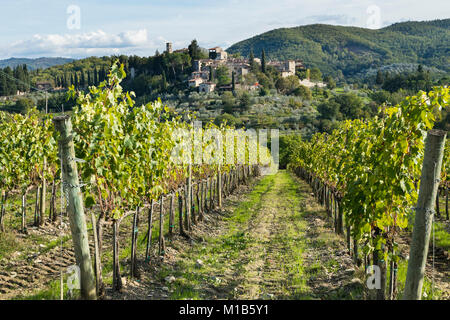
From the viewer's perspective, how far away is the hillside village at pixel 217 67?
4911 inches

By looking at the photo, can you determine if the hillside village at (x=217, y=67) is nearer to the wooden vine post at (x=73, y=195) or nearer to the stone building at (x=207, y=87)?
the stone building at (x=207, y=87)

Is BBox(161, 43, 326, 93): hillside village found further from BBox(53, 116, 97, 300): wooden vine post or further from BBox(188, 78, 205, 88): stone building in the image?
BBox(53, 116, 97, 300): wooden vine post

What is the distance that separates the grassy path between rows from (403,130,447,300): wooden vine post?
2599mm

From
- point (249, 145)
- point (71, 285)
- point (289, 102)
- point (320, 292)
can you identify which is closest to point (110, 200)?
point (71, 285)

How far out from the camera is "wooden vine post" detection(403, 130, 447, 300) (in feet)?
14.1

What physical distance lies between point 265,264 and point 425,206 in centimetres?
549

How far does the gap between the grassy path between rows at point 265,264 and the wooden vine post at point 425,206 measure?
2599mm

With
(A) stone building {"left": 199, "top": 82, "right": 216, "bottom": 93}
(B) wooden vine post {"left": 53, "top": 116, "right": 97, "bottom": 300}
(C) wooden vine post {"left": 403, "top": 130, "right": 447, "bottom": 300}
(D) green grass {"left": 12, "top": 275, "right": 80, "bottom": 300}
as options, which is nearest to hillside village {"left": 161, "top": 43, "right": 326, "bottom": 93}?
(A) stone building {"left": 199, "top": 82, "right": 216, "bottom": 93}

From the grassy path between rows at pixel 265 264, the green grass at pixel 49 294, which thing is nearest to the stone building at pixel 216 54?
the grassy path between rows at pixel 265 264

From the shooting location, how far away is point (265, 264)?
9.31 m

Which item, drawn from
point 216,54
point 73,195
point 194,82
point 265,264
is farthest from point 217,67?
point 73,195
